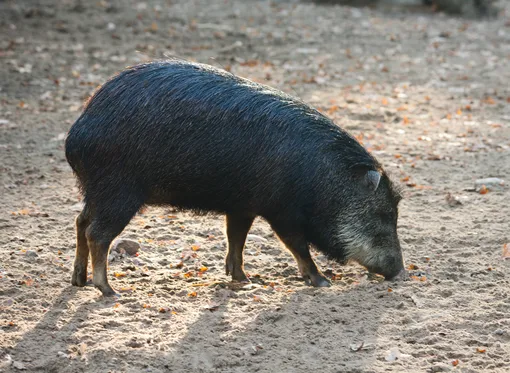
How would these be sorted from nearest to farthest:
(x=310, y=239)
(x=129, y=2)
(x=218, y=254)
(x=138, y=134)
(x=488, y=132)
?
(x=138, y=134) → (x=310, y=239) → (x=218, y=254) → (x=488, y=132) → (x=129, y=2)

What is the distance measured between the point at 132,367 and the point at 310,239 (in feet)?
5.99

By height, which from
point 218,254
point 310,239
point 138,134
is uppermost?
point 138,134

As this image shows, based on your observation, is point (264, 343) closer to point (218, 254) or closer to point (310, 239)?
point (310, 239)

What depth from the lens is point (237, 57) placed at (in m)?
12.2

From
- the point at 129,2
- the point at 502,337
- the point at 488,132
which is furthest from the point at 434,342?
the point at 129,2

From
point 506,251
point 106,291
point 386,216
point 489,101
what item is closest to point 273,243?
point 386,216

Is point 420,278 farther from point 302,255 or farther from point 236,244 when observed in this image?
point 236,244

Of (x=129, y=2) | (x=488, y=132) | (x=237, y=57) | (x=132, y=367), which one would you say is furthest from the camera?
(x=129, y=2)

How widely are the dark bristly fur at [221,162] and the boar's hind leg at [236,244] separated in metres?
0.06

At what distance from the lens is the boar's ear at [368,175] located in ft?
18.5

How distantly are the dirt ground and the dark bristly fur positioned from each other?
0.43 metres

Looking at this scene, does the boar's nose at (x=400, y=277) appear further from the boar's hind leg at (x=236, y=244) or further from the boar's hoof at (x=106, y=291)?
the boar's hoof at (x=106, y=291)

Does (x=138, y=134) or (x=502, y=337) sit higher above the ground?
(x=138, y=134)

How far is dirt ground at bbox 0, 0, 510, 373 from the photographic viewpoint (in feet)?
15.3
